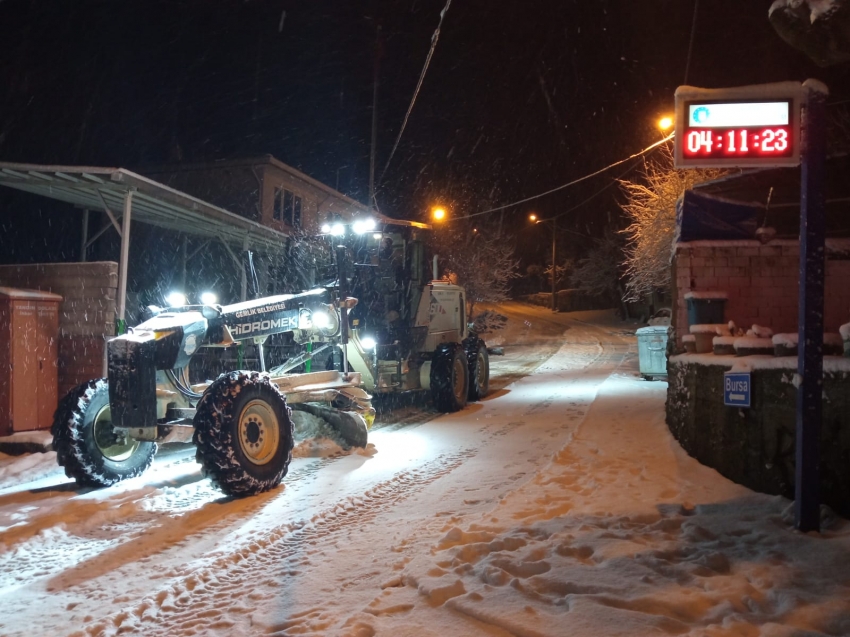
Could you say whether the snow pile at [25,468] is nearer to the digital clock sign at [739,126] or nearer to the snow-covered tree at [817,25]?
the digital clock sign at [739,126]

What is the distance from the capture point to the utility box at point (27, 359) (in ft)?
30.3

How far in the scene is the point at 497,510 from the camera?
223 inches

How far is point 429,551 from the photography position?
15.6 ft

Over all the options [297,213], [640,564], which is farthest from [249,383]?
[297,213]

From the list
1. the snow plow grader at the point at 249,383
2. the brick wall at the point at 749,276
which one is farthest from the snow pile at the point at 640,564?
the brick wall at the point at 749,276

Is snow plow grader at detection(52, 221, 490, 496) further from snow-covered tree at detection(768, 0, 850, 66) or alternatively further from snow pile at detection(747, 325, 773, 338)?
snow-covered tree at detection(768, 0, 850, 66)

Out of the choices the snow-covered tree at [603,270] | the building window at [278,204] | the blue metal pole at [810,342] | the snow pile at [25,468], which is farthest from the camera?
the snow-covered tree at [603,270]

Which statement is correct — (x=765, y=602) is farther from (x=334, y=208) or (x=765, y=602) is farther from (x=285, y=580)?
(x=334, y=208)

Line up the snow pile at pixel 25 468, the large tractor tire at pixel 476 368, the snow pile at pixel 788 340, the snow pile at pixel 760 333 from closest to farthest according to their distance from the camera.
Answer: the snow pile at pixel 788 340
the snow pile at pixel 760 333
the snow pile at pixel 25 468
the large tractor tire at pixel 476 368

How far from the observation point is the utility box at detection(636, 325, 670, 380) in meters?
15.3

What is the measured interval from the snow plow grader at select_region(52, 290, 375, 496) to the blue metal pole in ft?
15.3

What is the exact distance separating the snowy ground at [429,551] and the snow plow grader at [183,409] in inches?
13.8

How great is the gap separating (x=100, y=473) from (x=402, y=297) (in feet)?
18.6

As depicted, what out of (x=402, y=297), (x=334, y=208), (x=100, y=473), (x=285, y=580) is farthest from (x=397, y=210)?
(x=285, y=580)
